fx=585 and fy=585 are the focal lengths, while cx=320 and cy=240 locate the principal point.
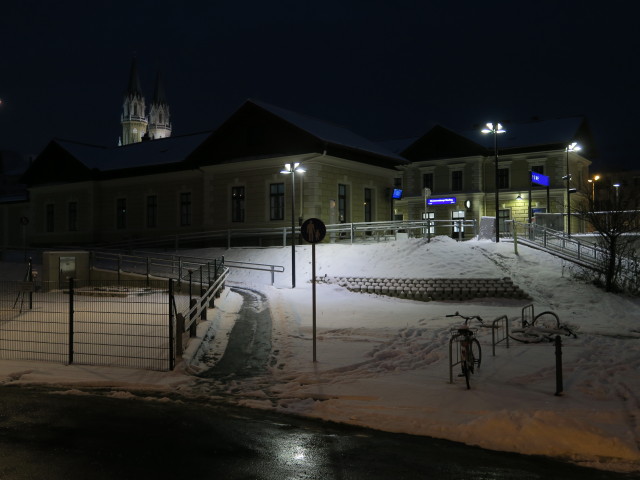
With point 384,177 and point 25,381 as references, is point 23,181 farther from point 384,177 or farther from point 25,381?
point 25,381

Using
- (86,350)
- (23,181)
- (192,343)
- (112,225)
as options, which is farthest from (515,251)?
(23,181)

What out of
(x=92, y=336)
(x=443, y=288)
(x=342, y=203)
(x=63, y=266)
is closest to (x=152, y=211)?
(x=342, y=203)

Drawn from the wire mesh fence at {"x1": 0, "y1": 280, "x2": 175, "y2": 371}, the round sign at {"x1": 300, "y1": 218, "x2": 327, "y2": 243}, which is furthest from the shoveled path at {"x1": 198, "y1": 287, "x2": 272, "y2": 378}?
the round sign at {"x1": 300, "y1": 218, "x2": 327, "y2": 243}

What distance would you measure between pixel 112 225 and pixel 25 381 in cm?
3310

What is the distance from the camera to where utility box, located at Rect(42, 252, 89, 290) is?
23.2 metres

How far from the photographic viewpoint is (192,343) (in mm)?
12383

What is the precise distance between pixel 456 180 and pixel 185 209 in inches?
993

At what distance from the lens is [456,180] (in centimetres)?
5181

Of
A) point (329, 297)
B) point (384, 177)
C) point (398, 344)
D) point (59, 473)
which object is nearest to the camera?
point (59, 473)

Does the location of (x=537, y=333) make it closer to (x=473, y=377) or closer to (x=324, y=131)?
(x=473, y=377)

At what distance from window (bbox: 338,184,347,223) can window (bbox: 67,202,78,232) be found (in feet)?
68.6

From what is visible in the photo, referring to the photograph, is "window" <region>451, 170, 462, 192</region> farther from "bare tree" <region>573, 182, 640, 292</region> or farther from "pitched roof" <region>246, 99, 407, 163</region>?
"bare tree" <region>573, 182, 640, 292</region>

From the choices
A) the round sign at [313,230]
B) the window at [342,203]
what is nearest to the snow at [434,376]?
the round sign at [313,230]

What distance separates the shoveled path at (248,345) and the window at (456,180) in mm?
35685
